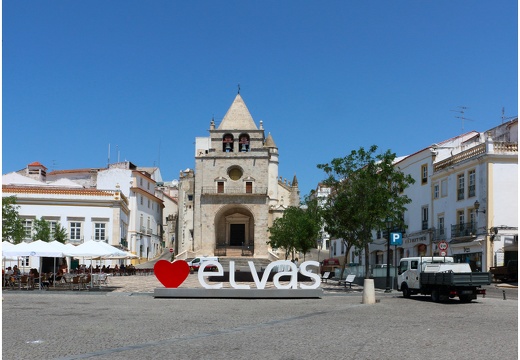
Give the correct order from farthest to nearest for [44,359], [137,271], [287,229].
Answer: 1. [287,229]
2. [137,271]
3. [44,359]

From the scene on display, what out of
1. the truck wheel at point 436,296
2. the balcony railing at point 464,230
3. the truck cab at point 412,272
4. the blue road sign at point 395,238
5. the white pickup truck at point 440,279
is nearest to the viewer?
the white pickup truck at point 440,279

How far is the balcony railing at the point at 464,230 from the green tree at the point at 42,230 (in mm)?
30091

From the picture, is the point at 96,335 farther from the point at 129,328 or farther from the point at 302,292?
the point at 302,292

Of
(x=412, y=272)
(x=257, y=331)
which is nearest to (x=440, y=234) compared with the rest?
(x=412, y=272)

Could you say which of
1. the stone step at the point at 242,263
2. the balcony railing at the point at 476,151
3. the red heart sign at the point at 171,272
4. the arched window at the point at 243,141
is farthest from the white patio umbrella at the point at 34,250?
the arched window at the point at 243,141

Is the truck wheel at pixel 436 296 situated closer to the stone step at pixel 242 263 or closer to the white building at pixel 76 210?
the stone step at pixel 242 263

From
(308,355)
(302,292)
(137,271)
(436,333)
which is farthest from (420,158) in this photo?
(308,355)

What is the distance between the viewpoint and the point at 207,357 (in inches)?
401

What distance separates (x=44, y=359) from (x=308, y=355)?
3.89 meters

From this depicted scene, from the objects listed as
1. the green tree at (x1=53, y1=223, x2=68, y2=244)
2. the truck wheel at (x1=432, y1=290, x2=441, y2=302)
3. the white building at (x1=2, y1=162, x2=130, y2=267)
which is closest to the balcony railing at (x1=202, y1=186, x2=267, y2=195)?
the white building at (x1=2, y1=162, x2=130, y2=267)

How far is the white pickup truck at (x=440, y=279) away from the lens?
72.9ft

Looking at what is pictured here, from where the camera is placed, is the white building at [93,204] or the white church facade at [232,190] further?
the white church facade at [232,190]

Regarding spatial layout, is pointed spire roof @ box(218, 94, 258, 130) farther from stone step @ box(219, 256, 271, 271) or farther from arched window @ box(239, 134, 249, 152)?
stone step @ box(219, 256, 271, 271)

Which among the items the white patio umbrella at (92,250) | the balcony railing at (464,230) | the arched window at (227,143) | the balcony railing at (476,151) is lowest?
the white patio umbrella at (92,250)
